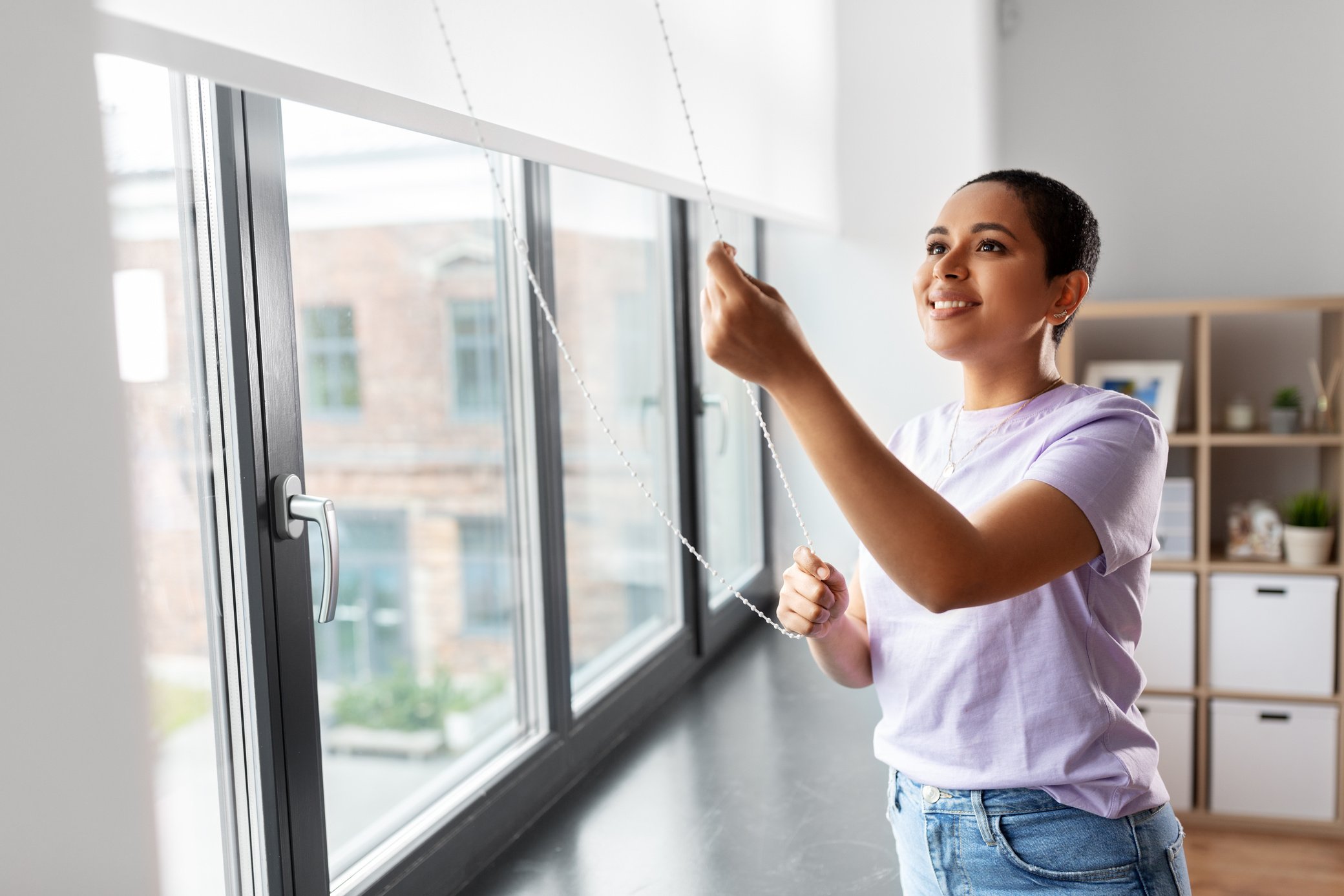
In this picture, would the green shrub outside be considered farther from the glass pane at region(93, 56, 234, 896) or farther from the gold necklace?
the gold necklace

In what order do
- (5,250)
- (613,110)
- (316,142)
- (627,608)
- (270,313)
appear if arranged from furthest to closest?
1. (316,142)
2. (627,608)
3. (613,110)
4. (270,313)
5. (5,250)

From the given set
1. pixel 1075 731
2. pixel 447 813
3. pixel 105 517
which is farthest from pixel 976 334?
pixel 447 813

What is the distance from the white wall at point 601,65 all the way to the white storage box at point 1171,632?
1.42 meters

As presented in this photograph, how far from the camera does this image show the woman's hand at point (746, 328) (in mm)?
717

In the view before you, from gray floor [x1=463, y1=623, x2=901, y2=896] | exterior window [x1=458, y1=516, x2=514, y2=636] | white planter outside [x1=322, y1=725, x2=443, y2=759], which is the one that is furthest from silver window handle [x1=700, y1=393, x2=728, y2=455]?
white planter outside [x1=322, y1=725, x2=443, y2=759]

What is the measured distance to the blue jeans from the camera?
2.99ft

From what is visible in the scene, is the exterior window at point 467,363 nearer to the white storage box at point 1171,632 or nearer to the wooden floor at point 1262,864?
the white storage box at point 1171,632

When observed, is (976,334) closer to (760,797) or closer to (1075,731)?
(1075,731)

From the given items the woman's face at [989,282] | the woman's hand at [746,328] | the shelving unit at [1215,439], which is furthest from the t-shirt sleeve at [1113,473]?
the shelving unit at [1215,439]

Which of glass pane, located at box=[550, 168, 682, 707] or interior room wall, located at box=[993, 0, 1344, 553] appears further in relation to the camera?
interior room wall, located at box=[993, 0, 1344, 553]

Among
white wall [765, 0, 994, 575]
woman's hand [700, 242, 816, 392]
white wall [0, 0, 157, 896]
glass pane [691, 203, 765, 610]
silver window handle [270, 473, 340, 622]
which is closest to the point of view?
white wall [0, 0, 157, 896]

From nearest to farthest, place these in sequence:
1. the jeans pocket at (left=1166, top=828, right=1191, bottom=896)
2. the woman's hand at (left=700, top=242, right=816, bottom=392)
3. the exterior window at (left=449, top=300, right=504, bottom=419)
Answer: the woman's hand at (left=700, top=242, right=816, bottom=392) < the jeans pocket at (left=1166, top=828, right=1191, bottom=896) < the exterior window at (left=449, top=300, right=504, bottom=419)

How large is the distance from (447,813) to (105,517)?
859 millimetres

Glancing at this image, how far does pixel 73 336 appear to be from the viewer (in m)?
0.60
